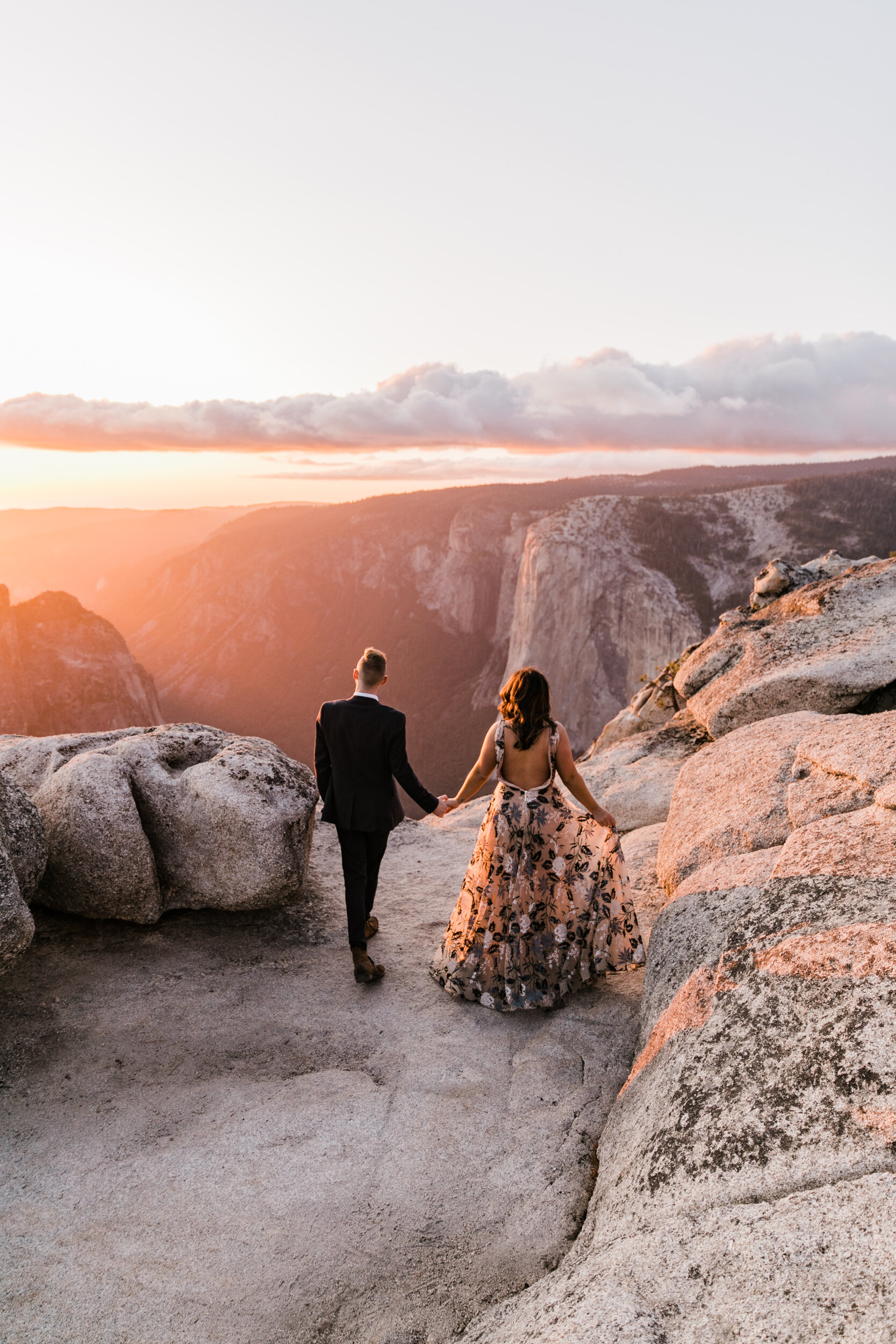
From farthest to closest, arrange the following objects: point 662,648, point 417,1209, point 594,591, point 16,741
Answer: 1. point 594,591
2. point 662,648
3. point 16,741
4. point 417,1209

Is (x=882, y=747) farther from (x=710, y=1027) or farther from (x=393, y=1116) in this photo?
(x=393, y=1116)

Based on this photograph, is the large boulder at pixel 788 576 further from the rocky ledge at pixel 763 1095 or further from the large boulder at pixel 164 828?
the large boulder at pixel 164 828

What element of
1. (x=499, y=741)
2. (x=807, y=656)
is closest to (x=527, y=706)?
(x=499, y=741)

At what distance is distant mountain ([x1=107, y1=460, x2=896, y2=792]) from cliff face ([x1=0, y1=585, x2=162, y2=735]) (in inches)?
614

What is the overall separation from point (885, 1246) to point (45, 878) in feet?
19.5

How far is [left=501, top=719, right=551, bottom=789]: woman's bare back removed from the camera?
15.8 ft

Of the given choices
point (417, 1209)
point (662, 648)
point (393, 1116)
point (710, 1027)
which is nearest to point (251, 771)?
point (393, 1116)

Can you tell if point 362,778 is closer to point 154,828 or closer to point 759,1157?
point 154,828

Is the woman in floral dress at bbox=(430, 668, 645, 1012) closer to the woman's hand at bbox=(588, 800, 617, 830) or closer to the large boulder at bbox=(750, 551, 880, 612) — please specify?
the woman's hand at bbox=(588, 800, 617, 830)

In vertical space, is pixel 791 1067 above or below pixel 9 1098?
above

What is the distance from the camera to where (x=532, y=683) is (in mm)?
4699

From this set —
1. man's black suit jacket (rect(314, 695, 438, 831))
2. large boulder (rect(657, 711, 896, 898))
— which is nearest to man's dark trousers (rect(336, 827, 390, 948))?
man's black suit jacket (rect(314, 695, 438, 831))

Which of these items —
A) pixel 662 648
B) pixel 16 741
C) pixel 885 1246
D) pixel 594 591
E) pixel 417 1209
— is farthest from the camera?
pixel 594 591

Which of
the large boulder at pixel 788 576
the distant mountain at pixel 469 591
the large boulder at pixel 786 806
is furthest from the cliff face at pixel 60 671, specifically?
the large boulder at pixel 786 806
